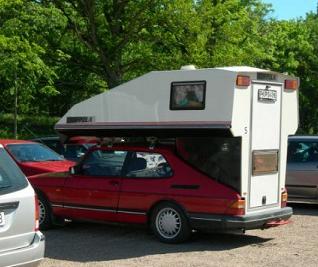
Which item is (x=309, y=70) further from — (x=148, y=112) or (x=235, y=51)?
(x=148, y=112)

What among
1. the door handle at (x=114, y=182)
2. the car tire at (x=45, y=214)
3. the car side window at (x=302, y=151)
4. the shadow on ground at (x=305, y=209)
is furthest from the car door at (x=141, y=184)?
the car side window at (x=302, y=151)

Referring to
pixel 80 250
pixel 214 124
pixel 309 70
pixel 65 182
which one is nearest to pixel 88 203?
pixel 65 182

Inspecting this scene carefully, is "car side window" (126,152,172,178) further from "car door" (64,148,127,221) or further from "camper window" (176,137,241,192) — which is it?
"camper window" (176,137,241,192)

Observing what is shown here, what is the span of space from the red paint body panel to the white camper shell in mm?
419

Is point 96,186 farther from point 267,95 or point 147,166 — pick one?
point 267,95

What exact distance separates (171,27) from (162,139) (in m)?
18.9

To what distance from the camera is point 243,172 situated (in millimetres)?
9242

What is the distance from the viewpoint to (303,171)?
13.4m

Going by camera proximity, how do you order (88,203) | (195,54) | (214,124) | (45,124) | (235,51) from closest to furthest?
(214,124) < (88,203) < (195,54) < (235,51) < (45,124)

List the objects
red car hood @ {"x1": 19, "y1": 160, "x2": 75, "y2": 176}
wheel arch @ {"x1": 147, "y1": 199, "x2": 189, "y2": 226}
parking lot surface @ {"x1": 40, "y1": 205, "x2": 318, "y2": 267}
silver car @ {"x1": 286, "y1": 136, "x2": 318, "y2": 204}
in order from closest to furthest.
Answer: parking lot surface @ {"x1": 40, "y1": 205, "x2": 318, "y2": 267}
wheel arch @ {"x1": 147, "y1": 199, "x2": 189, "y2": 226}
red car hood @ {"x1": 19, "y1": 160, "x2": 75, "y2": 176}
silver car @ {"x1": 286, "y1": 136, "x2": 318, "y2": 204}

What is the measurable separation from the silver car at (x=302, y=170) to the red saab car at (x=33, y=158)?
467 centimetres

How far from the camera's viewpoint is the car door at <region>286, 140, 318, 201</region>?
13.3 metres

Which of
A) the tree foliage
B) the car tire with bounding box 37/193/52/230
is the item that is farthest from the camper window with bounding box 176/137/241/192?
the tree foliage

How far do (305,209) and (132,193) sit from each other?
5148 mm
